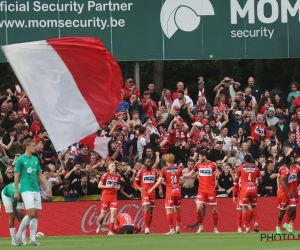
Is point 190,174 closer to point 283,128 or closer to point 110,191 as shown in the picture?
point 110,191

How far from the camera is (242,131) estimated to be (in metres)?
30.4

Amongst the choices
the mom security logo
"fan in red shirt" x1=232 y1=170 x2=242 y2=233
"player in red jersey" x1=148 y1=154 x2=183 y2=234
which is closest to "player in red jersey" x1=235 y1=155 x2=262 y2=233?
"fan in red shirt" x1=232 y1=170 x2=242 y2=233

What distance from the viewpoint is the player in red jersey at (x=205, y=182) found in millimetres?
27141

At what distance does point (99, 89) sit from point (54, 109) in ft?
4.95

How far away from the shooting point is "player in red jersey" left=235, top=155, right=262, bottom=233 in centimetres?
2680

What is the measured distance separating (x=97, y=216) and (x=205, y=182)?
3.62m

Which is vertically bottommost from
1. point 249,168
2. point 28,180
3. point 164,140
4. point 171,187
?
point 171,187

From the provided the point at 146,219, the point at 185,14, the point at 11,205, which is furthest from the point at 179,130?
the point at 11,205

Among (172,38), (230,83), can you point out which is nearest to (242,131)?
(230,83)

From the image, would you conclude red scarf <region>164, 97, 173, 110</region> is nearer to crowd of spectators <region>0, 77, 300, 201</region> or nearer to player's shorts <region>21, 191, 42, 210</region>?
crowd of spectators <region>0, 77, 300, 201</region>

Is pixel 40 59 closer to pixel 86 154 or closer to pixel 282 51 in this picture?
pixel 86 154

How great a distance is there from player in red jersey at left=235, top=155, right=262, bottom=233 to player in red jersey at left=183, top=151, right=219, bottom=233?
0.68m

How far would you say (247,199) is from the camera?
27.0 m

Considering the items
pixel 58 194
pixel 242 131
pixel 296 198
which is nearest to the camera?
pixel 296 198
